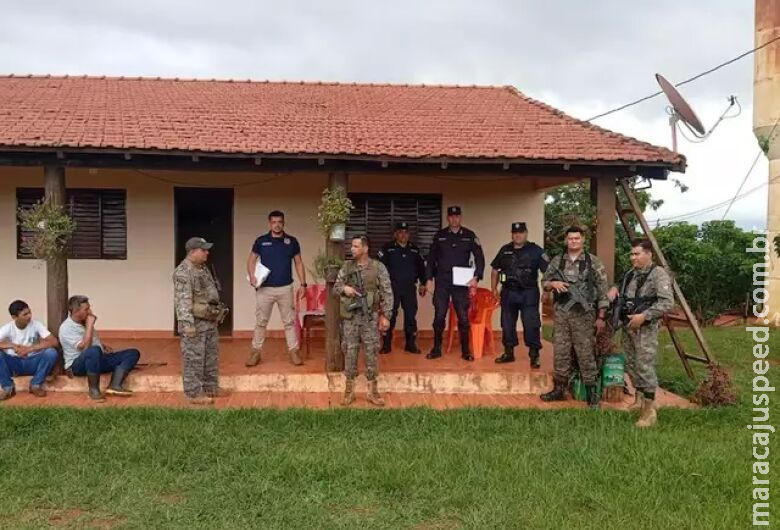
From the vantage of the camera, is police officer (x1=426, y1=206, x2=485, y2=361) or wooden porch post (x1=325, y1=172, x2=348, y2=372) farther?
police officer (x1=426, y1=206, x2=485, y2=361)

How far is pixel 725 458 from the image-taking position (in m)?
5.11

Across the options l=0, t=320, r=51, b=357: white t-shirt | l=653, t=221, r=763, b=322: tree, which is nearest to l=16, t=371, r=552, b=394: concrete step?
l=0, t=320, r=51, b=357: white t-shirt

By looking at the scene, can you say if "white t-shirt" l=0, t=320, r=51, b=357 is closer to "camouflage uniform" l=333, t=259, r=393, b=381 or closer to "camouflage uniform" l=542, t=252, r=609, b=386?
"camouflage uniform" l=333, t=259, r=393, b=381

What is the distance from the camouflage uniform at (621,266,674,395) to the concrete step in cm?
124

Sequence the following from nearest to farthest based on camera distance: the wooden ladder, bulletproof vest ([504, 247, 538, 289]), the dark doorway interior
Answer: the wooden ladder, bulletproof vest ([504, 247, 538, 289]), the dark doorway interior

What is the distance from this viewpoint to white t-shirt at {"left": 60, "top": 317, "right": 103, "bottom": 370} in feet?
22.1

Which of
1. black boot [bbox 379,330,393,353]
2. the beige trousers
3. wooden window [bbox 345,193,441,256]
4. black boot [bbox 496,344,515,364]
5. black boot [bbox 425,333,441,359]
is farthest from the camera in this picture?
wooden window [bbox 345,193,441,256]

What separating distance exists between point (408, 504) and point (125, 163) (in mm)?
4694

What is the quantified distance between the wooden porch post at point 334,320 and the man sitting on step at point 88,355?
6.67 feet

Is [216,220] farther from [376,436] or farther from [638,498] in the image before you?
A: [638,498]

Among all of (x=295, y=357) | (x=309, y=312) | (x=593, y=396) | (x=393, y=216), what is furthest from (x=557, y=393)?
(x=393, y=216)

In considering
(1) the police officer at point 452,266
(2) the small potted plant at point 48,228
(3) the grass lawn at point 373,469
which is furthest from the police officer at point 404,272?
(2) the small potted plant at point 48,228

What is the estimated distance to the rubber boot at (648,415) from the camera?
6027 mm

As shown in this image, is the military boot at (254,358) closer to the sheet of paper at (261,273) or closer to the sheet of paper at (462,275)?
the sheet of paper at (261,273)
